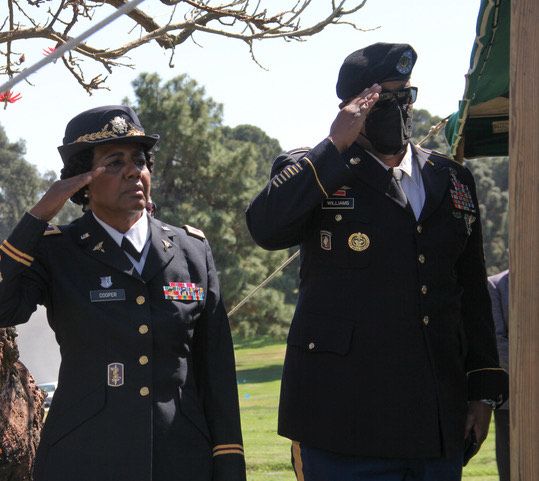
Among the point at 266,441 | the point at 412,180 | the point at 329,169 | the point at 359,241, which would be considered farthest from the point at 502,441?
the point at 266,441

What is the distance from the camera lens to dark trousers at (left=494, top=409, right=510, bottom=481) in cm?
563

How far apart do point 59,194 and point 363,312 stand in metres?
0.97

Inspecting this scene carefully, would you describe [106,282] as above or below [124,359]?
above

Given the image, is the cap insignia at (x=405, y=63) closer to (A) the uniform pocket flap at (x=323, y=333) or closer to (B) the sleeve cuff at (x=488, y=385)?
(A) the uniform pocket flap at (x=323, y=333)

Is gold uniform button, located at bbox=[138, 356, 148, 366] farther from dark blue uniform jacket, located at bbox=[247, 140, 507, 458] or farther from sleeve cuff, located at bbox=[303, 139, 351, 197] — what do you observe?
sleeve cuff, located at bbox=[303, 139, 351, 197]

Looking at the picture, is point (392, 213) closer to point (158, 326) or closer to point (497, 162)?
point (158, 326)

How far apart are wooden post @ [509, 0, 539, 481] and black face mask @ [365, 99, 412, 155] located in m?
0.71

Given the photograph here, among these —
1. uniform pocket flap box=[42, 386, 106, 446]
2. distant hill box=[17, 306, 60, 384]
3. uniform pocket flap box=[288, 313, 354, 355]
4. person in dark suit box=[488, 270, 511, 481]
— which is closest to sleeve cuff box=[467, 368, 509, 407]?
uniform pocket flap box=[288, 313, 354, 355]

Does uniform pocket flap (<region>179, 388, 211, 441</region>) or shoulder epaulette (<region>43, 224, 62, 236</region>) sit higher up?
shoulder epaulette (<region>43, 224, 62, 236</region>)

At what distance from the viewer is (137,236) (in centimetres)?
327

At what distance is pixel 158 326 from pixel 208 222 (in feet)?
Result: 85.4

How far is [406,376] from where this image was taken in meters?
3.23

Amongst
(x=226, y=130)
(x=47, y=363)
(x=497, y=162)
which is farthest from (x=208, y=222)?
(x=226, y=130)

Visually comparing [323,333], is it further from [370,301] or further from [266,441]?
[266,441]
